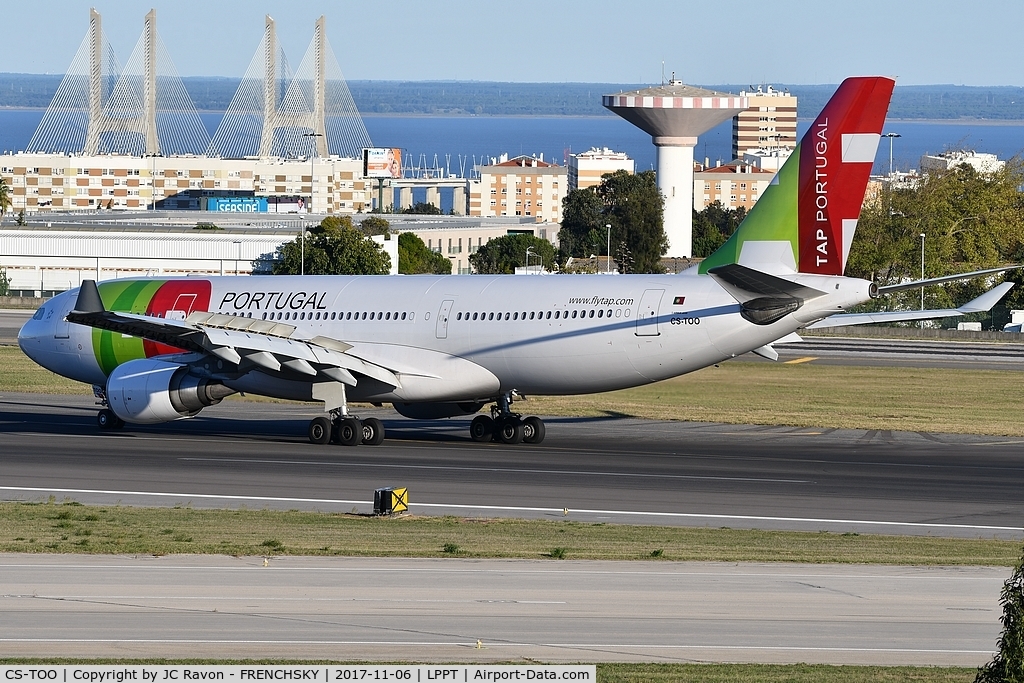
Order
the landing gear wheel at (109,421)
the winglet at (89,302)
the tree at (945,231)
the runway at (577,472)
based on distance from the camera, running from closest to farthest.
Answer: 1. the runway at (577,472)
2. the winglet at (89,302)
3. the landing gear wheel at (109,421)
4. the tree at (945,231)

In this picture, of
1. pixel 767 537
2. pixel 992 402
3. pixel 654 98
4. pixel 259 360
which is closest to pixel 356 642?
pixel 767 537

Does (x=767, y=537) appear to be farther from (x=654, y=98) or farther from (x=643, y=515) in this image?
(x=654, y=98)

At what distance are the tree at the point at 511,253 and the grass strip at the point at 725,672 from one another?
117m

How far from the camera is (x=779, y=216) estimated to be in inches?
1347

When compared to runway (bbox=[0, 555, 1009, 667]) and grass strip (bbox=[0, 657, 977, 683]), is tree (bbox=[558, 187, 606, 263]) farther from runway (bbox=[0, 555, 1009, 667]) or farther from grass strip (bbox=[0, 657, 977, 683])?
grass strip (bbox=[0, 657, 977, 683])

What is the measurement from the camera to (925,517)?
87.2 feet

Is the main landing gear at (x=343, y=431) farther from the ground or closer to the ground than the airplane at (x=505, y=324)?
closer to the ground

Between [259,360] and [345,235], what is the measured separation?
65676mm

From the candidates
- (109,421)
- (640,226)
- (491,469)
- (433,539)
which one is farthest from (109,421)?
(640,226)

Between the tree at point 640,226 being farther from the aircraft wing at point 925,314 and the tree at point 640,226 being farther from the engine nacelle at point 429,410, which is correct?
the engine nacelle at point 429,410

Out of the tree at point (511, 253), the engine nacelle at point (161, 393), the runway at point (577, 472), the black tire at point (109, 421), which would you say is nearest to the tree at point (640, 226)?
the tree at point (511, 253)

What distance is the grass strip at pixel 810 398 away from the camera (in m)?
44.4

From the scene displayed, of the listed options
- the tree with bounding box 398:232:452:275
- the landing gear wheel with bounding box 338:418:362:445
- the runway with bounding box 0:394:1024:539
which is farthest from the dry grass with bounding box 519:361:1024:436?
the tree with bounding box 398:232:452:275

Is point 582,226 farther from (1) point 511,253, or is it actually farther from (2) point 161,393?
(2) point 161,393
